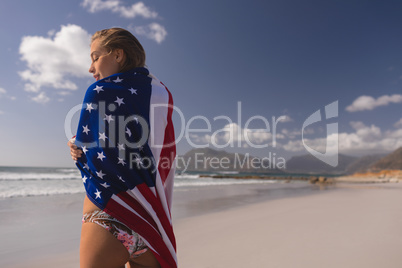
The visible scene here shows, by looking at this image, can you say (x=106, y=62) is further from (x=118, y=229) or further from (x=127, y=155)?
(x=118, y=229)

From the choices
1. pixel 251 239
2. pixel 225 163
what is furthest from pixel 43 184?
pixel 225 163

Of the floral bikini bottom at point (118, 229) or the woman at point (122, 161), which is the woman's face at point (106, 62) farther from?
the floral bikini bottom at point (118, 229)

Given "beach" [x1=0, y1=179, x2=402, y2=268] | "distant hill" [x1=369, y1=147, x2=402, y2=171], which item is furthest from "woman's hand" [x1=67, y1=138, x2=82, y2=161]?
"distant hill" [x1=369, y1=147, x2=402, y2=171]

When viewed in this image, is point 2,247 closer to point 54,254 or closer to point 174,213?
point 54,254

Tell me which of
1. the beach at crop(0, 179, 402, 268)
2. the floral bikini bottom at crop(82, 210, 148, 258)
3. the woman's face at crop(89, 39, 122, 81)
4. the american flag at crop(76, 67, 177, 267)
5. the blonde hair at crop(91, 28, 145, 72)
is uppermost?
the blonde hair at crop(91, 28, 145, 72)

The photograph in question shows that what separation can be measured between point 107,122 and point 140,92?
0.61 ft

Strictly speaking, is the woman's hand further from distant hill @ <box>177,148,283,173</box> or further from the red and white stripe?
distant hill @ <box>177,148,283,173</box>

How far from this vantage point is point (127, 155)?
931 mm

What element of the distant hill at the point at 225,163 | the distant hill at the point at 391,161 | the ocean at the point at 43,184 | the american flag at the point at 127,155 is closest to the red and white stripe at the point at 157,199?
the american flag at the point at 127,155

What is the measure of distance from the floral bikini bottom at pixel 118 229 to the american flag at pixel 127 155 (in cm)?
2

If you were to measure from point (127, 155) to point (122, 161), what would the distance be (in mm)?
33

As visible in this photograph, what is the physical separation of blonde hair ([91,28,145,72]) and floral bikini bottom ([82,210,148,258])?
0.61 meters

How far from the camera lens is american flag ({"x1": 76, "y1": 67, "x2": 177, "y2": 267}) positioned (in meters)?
0.90

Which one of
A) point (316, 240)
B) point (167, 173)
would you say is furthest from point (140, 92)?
point (316, 240)
